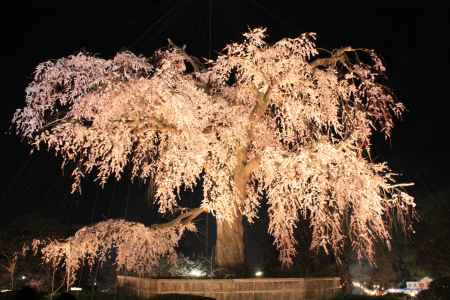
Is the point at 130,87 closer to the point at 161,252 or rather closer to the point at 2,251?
the point at 161,252

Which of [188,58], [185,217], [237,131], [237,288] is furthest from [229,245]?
[188,58]

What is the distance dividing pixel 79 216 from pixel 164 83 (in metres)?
30.9

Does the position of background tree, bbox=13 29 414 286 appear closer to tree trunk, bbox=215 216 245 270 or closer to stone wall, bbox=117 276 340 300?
tree trunk, bbox=215 216 245 270

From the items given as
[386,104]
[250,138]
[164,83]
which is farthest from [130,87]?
[386,104]

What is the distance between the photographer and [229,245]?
12.1 meters

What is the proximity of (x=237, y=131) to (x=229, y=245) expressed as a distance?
10.6ft

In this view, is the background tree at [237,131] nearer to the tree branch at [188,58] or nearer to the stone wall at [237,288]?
the tree branch at [188,58]

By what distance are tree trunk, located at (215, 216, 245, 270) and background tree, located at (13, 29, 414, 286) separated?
31mm

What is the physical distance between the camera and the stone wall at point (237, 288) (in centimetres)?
995

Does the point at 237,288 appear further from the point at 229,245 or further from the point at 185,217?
the point at 185,217

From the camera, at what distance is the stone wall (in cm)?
995

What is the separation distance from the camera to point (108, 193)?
3491 centimetres

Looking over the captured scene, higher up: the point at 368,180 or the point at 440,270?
the point at 368,180

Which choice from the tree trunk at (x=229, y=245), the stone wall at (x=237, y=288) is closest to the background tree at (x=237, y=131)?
the tree trunk at (x=229, y=245)
